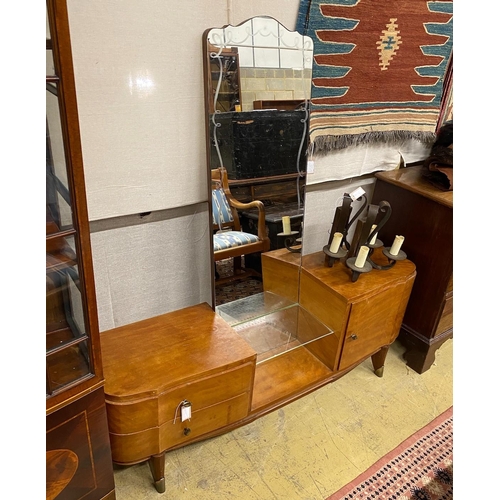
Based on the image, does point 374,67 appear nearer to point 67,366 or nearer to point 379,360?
point 379,360

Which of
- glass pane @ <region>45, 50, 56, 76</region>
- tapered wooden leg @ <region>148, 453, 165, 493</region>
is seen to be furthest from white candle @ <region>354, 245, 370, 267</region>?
glass pane @ <region>45, 50, 56, 76</region>

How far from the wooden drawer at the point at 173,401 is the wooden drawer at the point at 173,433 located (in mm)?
24

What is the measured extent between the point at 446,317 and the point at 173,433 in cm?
129

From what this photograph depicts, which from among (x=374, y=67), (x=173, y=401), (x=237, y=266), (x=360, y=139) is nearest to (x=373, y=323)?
(x=237, y=266)

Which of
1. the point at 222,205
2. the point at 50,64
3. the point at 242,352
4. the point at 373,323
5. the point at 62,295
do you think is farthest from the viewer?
the point at 373,323

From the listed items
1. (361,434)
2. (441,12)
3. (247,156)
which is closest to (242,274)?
(247,156)

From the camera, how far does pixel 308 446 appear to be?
1.48 m

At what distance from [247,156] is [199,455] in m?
1.11

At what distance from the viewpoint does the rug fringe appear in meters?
1.50

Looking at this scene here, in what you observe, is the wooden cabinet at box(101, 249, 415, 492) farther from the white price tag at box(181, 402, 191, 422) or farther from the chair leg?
the chair leg

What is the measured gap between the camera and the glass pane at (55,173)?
2.36ft

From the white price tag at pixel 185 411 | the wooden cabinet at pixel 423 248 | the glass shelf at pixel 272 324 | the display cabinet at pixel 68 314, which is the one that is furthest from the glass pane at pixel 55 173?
the wooden cabinet at pixel 423 248

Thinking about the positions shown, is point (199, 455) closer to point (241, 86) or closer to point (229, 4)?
point (241, 86)

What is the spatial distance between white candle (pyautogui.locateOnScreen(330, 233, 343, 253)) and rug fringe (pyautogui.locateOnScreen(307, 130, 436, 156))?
34 centimetres
